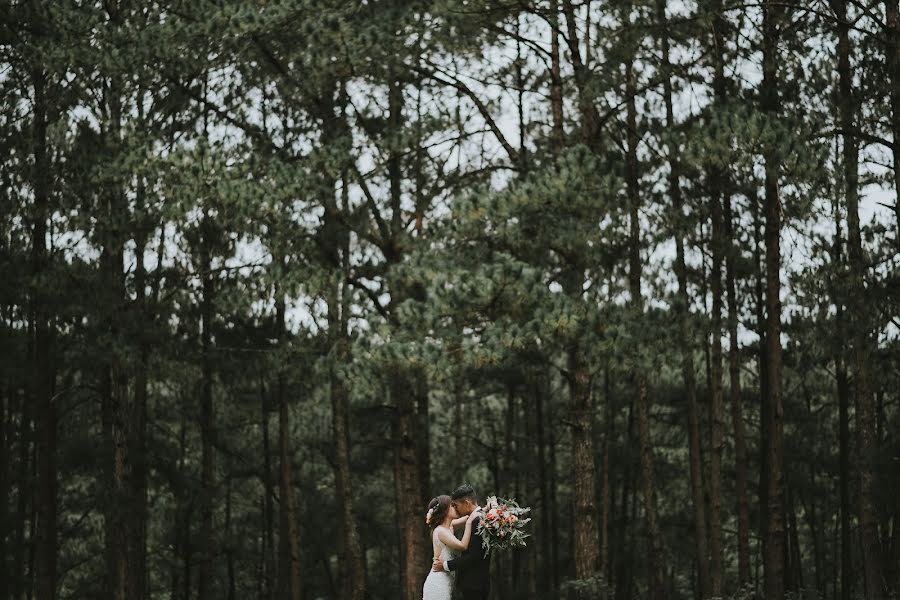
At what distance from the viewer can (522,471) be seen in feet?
82.8

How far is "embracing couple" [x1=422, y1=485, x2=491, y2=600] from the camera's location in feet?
24.0

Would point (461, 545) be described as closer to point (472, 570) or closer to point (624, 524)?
point (472, 570)

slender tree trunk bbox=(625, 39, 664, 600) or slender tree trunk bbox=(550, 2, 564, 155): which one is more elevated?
slender tree trunk bbox=(550, 2, 564, 155)

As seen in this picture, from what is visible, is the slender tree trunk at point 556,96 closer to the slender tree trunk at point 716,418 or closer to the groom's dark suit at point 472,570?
the slender tree trunk at point 716,418

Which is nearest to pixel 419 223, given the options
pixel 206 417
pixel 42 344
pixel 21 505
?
pixel 42 344

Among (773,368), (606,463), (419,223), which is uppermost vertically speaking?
(419,223)

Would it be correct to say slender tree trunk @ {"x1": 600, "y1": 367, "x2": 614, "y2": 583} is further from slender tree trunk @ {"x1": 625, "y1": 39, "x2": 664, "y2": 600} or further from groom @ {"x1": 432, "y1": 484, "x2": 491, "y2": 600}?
groom @ {"x1": 432, "y1": 484, "x2": 491, "y2": 600}

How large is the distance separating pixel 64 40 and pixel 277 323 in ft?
23.4

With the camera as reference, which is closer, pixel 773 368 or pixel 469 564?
pixel 469 564

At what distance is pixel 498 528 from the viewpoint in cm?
726

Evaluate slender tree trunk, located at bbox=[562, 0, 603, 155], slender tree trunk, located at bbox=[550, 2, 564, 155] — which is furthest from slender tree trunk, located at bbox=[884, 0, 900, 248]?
slender tree trunk, located at bbox=[550, 2, 564, 155]

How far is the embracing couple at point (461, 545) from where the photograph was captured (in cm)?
733

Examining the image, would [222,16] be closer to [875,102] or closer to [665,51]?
[665,51]

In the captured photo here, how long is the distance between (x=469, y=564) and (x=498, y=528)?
A: 372 millimetres
